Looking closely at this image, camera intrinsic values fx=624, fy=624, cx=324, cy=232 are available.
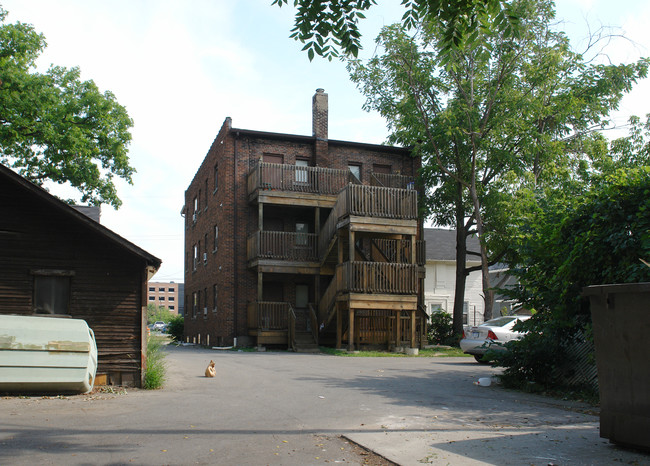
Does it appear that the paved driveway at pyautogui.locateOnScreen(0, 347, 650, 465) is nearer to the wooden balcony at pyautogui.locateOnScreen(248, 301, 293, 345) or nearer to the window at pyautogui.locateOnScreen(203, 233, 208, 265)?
the wooden balcony at pyautogui.locateOnScreen(248, 301, 293, 345)

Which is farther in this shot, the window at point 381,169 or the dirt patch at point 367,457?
the window at point 381,169

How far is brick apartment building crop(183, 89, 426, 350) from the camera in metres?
23.1

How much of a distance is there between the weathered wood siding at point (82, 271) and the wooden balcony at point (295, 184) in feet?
44.1

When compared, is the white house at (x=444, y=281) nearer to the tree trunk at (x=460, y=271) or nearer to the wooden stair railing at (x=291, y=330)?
the tree trunk at (x=460, y=271)

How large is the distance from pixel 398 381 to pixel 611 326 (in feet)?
24.0

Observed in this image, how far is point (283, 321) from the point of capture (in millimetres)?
25406

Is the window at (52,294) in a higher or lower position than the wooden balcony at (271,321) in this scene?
higher

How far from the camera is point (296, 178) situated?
26766 millimetres

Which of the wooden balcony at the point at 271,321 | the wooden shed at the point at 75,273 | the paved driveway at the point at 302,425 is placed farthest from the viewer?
the wooden balcony at the point at 271,321

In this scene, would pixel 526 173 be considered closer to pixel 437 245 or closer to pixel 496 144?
pixel 496 144

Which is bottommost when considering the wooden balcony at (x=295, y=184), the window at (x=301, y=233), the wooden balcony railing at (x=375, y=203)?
the window at (x=301, y=233)

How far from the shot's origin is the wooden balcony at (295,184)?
25734 mm

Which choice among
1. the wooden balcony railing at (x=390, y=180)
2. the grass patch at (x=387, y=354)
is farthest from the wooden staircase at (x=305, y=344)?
the wooden balcony railing at (x=390, y=180)

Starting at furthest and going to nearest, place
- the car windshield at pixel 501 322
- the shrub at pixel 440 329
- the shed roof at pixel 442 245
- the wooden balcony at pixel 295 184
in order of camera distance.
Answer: the shed roof at pixel 442 245 → the shrub at pixel 440 329 → the wooden balcony at pixel 295 184 → the car windshield at pixel 501 322
